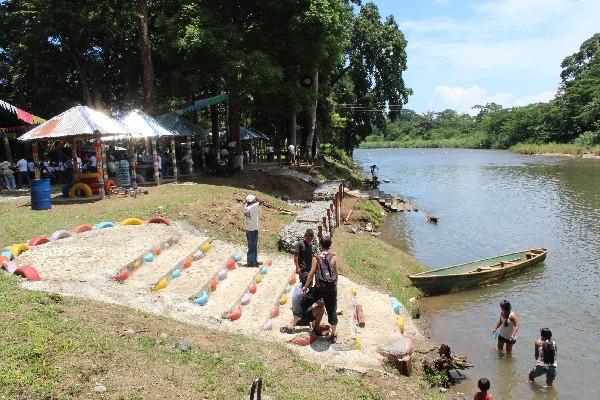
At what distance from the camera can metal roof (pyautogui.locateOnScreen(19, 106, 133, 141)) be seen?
17.5 meters

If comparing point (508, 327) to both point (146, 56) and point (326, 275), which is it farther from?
point (146, 56)

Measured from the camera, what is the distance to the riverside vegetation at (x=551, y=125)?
73688 millimetres

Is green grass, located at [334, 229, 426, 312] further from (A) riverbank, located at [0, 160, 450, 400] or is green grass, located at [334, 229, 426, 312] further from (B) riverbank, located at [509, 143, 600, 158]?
(B) riverbank, located at [509, 143, 600, 158]

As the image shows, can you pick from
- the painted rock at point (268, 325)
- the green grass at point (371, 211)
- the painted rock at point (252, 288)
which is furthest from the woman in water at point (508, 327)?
the green grass at point (371, 211)

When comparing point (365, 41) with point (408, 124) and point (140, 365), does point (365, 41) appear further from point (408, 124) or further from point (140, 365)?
point (408, 124)

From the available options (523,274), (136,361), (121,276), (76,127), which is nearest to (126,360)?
(136,361)

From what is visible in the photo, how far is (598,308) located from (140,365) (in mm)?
12740

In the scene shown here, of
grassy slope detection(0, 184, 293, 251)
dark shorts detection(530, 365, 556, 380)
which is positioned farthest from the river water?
grassy slope detection(0, 184, 293, 251)

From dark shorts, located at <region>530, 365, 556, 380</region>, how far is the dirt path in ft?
7.90

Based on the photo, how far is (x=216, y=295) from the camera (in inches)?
424

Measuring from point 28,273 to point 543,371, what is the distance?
9707 millimetres

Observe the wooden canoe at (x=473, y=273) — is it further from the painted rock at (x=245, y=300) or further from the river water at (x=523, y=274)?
the painted rock at (x=245, y=300)

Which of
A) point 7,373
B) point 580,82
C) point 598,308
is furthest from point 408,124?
point 7,373

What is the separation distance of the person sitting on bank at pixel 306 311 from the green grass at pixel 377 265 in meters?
4.63
